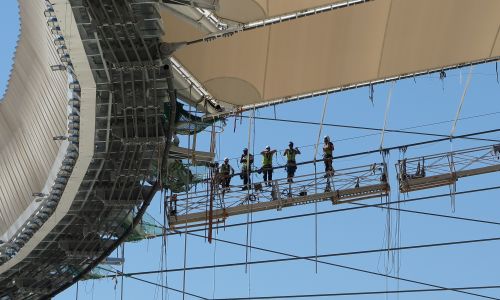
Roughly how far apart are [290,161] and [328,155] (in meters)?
0.99

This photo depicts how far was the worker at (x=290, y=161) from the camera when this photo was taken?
2897 cm

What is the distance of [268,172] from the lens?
1153 inches

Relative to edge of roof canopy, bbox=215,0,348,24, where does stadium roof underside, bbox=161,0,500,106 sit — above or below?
above

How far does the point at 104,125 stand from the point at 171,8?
12.5ft

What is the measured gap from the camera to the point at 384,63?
99.3ft

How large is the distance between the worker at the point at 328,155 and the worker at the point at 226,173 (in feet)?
8.43

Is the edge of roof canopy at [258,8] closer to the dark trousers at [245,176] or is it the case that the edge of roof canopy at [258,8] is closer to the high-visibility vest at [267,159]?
the high-visibility vest at [267,159]

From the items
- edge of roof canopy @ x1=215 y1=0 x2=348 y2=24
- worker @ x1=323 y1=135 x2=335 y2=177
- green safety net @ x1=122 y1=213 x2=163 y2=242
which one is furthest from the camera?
green safety net @ x1=122 y1=213 x2=163 y2=242

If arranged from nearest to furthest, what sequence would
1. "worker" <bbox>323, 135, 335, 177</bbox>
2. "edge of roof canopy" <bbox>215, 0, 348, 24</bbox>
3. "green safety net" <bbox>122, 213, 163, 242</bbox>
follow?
"edge of roof canopy" <bbox>215, 0, 348, 24</bbox> < "worker" <bbox>323, 135, 335, 177</bbox> < "green safety net" <bbox>122, 213, 163, 242</bbox>

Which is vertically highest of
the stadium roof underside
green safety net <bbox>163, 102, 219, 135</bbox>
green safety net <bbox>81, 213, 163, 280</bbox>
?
the stadium roof underside

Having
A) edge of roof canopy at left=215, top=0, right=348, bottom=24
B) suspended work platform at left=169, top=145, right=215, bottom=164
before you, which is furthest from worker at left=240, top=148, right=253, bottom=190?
edge of roof canopy at left=215, top=0, right=348, bottom=24

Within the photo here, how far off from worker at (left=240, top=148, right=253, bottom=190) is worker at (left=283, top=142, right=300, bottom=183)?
3.26 ft

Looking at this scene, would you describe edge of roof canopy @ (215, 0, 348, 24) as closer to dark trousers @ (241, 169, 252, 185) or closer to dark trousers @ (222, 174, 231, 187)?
dark trousers @ (241, 169, 252, 185)

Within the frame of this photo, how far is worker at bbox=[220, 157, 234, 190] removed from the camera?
2970cm
